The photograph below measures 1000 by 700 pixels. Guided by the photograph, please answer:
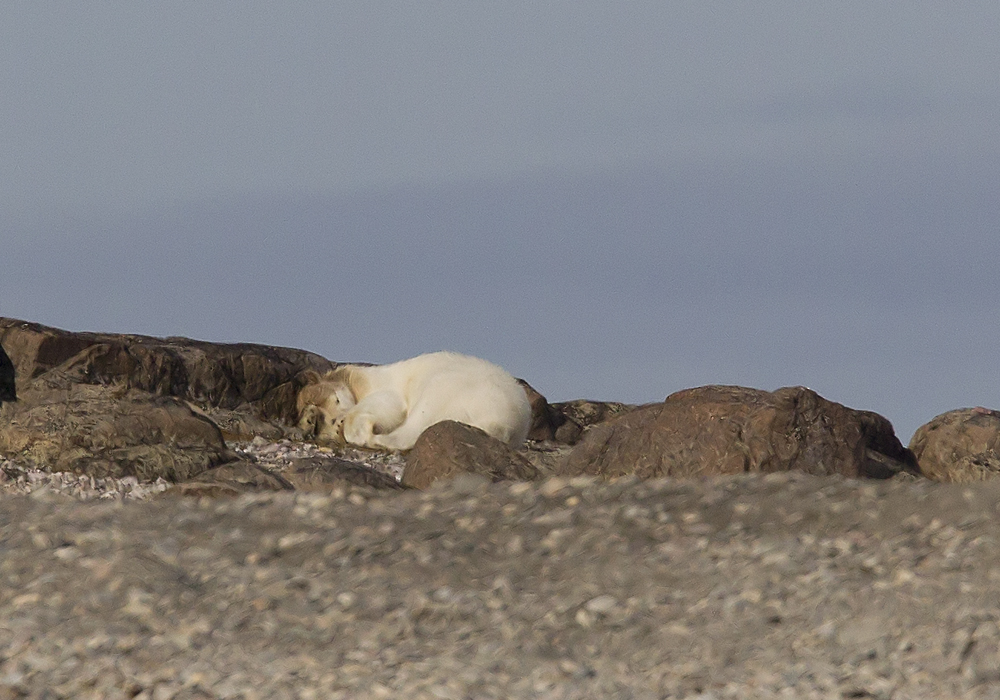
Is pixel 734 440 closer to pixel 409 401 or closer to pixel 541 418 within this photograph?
pixel 409 401

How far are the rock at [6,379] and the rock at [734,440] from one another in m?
7.54

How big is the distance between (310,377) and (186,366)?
5.86 feet

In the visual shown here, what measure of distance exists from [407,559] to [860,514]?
300 centimetres

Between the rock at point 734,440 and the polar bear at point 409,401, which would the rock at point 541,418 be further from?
the rock at point 734,440

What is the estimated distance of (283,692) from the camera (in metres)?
6.99

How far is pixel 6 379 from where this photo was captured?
17.2 m

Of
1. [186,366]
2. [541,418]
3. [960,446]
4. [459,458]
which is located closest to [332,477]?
[459,458]

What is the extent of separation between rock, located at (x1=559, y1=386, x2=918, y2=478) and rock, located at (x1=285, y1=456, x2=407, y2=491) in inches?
71.8

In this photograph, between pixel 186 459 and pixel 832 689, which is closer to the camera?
pixel 832 689

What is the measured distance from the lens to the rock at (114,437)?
556 inches

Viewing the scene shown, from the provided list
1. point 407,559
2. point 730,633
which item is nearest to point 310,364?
point 407,559

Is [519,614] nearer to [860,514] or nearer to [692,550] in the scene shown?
[692,550]

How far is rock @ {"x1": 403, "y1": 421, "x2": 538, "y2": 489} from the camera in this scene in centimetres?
1269

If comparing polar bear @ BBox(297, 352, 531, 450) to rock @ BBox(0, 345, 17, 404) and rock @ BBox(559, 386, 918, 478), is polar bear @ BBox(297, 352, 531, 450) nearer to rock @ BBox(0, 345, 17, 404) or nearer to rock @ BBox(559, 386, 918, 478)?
rock @ BBox(0, 345, 17, 404)
